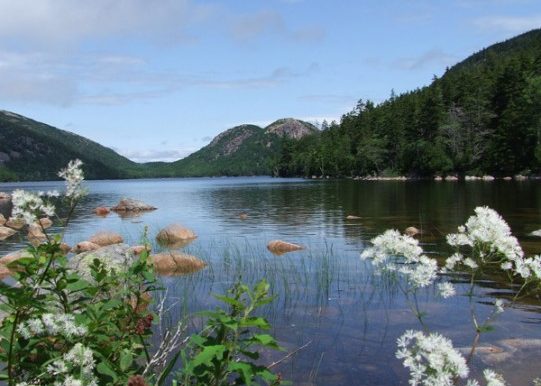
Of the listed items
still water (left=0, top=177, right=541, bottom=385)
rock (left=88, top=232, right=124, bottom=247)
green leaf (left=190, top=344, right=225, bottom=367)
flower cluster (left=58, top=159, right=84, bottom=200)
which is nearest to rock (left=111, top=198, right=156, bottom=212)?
still water (left=0, top=177, right=541, bottom=385)

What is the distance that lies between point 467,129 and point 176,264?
353 ft

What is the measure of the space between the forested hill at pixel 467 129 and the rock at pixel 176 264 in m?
83.0

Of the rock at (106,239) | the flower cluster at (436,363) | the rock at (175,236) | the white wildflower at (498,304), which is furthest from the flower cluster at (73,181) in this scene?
the rock at (106,239)

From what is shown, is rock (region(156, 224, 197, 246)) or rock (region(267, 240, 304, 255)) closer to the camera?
rock (region(267, 240, 304, 255))

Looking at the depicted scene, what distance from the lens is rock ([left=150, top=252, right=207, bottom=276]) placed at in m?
19.0

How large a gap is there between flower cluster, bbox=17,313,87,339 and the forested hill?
3772 inches

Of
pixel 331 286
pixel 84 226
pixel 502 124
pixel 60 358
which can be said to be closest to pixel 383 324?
pixel 331 286

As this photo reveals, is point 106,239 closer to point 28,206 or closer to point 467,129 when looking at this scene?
point 28,206

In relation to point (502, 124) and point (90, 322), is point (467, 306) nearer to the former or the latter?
point (90, 322)

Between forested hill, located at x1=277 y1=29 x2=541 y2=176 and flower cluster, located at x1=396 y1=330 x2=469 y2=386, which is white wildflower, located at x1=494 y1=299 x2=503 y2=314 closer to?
flower cluster, located at x1=396 y1=330 x2=469 y2=386

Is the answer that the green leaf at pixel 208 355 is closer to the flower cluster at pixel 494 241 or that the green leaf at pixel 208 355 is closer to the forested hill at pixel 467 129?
the flower cluster at pixel 494 241

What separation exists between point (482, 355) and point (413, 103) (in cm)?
13264

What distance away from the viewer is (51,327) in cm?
343

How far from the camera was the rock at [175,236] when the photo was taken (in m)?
27.6
